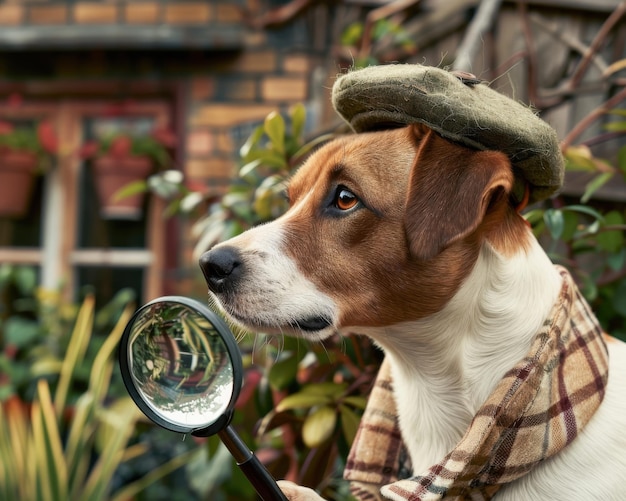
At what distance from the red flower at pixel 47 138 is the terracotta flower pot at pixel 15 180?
0.30 feet

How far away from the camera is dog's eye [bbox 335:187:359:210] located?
1.36 m

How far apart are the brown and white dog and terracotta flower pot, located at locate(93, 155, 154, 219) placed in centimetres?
296

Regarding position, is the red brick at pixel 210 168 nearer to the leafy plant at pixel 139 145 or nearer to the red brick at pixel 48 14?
the leafy plant at pixel 139 145

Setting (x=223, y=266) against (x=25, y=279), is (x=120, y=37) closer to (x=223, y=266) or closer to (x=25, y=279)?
(x=25, y=279)

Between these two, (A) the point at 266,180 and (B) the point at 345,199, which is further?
(A) the point at 266,180

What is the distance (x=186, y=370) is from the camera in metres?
1.07

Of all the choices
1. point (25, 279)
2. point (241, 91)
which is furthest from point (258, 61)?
point (25, 279)

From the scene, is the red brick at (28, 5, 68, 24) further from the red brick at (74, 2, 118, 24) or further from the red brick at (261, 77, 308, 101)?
the red brick at (261, 77, 308, 101)

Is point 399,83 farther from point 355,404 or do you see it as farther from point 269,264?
point 355,404

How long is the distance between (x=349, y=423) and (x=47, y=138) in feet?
10.2

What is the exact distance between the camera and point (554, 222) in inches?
63.1

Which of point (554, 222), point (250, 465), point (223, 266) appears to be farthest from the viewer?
point (554, 222)

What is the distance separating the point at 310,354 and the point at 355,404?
0.21m

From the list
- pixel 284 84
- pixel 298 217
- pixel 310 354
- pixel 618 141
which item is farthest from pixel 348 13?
pixel 298 217
